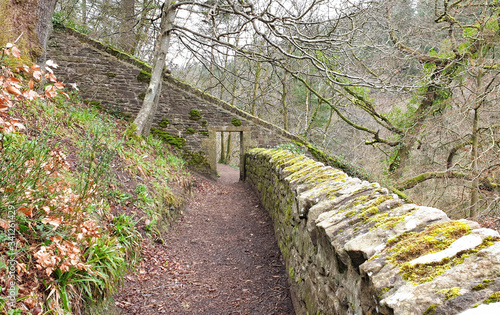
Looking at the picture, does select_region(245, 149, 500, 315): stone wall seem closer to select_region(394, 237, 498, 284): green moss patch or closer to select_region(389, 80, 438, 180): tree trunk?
select_region(394, 237, 498, 284): green moss patch

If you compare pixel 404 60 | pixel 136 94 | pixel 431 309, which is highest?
pixel 404 60

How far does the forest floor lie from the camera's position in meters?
3.10

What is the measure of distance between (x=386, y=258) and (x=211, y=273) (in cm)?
300

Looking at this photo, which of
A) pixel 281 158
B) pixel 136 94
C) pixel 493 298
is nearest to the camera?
pixel 493 298

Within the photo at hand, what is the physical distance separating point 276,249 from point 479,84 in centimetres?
646

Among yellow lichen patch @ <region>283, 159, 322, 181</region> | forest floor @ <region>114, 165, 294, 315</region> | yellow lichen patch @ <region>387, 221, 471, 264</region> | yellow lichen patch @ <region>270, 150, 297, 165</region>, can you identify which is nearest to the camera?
yellow lichen patch @ <region>387, 221, 471, 264</region>

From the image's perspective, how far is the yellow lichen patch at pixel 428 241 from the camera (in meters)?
1.28

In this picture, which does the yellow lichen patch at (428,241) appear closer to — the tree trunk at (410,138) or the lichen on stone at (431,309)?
the lichen on stone at (431,309)

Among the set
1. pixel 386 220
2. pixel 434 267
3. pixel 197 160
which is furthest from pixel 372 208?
pixel 197 160

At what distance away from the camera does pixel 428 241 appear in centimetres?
132

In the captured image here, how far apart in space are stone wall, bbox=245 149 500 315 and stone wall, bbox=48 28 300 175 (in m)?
8.53

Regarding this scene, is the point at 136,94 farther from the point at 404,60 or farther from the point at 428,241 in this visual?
the point at 428,241

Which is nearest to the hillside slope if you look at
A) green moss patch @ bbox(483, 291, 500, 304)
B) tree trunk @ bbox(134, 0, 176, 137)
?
green moss patch @ bbox(483, 291, 500, 304)

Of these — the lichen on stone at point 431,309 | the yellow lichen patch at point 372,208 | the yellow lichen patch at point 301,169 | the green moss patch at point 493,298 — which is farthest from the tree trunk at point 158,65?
the green moss patch at point 493,298
